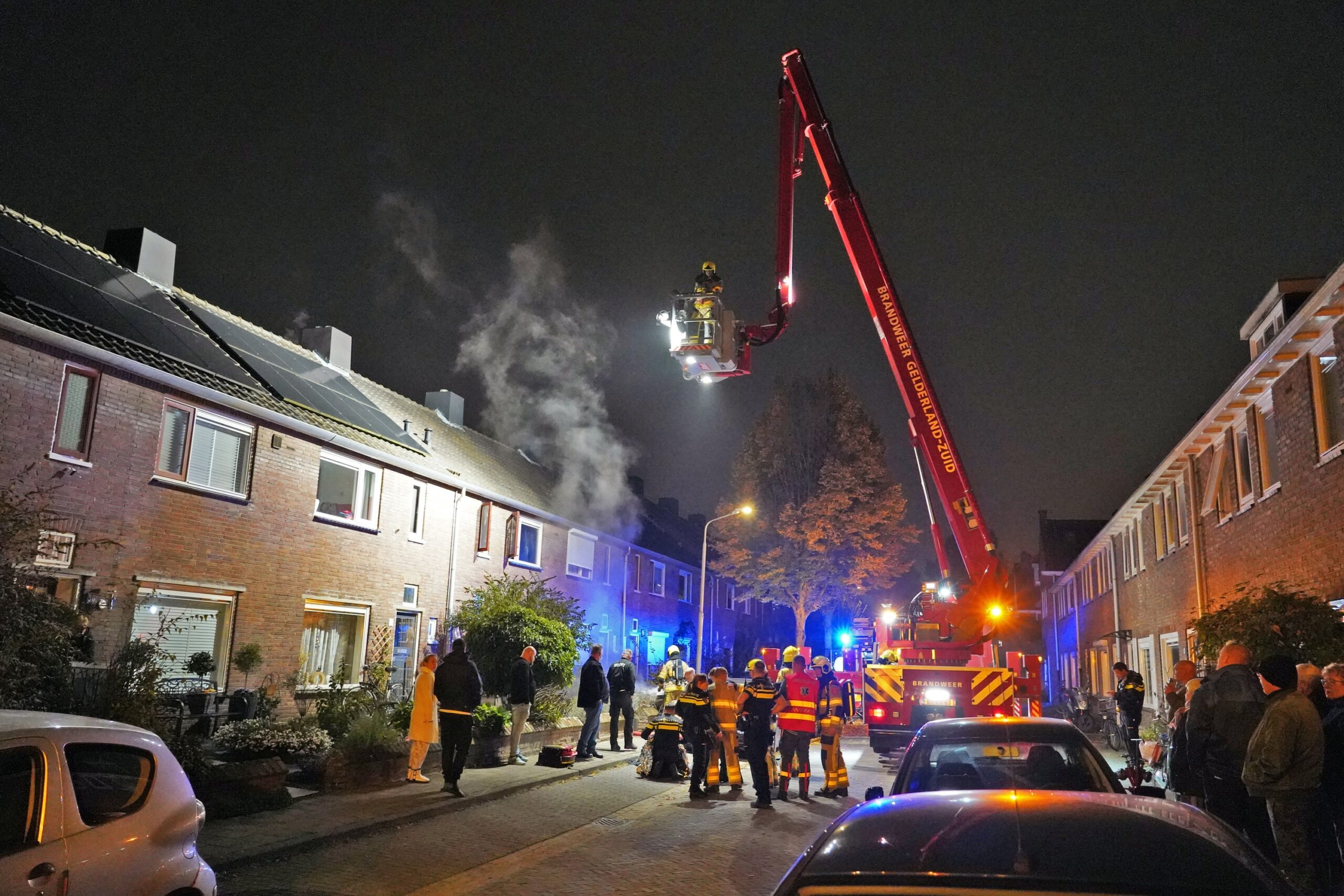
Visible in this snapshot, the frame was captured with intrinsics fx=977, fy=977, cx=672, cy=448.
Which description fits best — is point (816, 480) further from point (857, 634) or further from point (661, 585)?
point (857, 634)

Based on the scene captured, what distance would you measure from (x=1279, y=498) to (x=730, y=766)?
8254 millimetres

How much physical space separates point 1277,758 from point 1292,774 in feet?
0.49

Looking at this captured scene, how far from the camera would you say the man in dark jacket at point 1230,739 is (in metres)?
7.15

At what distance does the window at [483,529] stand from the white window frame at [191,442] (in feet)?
24.6

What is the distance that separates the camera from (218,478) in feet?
49.3

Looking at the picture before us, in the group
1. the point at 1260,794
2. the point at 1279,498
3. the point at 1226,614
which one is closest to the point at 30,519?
the point at 1260,794

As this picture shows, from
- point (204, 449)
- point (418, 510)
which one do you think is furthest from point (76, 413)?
point (418, 510)

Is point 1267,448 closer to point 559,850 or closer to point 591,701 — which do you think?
point 591,701

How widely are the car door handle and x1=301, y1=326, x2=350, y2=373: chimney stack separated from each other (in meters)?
20.8

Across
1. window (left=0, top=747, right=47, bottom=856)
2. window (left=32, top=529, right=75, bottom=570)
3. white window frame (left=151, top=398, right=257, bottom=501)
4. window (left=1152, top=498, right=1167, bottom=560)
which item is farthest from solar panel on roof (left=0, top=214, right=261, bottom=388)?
window (left=1152, top=498, right=1167, bottom=560)

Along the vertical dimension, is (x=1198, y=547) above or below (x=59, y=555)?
above

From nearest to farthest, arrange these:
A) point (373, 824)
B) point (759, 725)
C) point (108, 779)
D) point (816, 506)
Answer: point (108, 779)
point (373, 824)
point (759, 725)
point (816, 506)

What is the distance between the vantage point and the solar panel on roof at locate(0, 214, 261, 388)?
13.4m

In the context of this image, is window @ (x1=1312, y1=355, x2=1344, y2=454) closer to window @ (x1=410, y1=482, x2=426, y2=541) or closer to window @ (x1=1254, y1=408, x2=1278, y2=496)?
window @ (x1=1254, y1=408, x2=1278, y2=496)
